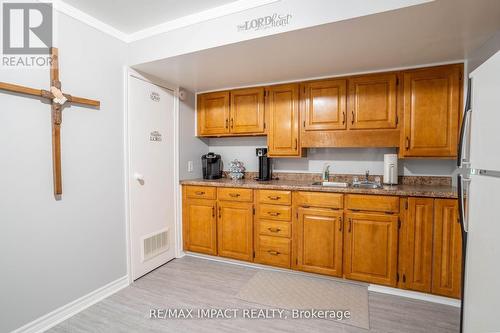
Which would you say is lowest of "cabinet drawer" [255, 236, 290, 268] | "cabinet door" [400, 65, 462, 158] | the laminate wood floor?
the laminate wood floor

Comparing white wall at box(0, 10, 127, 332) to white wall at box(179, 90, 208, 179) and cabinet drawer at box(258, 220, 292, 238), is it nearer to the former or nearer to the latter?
white wall at box(179, 90, 208, 179)

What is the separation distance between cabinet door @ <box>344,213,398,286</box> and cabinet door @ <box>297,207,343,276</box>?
0.08m

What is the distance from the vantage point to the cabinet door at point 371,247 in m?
2.31

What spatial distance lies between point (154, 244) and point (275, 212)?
1.40 metres

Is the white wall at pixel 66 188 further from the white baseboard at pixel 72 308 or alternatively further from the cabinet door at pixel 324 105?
the cabinet door at pixel 324 105

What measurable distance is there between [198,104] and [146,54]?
45.6 inches

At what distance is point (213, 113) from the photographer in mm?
3391

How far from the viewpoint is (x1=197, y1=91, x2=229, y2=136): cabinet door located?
3.32 metres

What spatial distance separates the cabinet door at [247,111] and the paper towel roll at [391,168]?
1.41m

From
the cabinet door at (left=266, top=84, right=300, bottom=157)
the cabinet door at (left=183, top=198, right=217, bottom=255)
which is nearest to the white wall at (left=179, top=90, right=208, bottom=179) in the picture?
the cabinet door at (left=183, top=198, right=217, bottom=255)

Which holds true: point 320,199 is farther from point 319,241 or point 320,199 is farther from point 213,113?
point 213,113

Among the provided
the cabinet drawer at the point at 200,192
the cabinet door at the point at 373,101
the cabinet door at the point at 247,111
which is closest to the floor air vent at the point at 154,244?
the cabinet drawer at the point at 200,192
